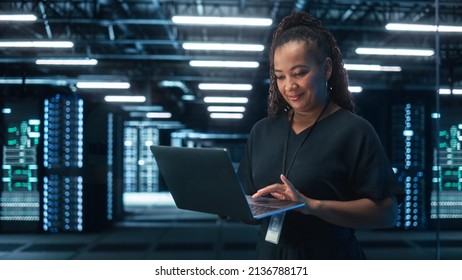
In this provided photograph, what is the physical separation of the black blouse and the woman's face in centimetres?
6

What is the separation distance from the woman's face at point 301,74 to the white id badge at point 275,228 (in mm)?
231

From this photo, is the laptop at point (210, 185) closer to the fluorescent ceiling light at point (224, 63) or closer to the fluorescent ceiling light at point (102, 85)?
the fluorescent ceiling light at point (224, 63)

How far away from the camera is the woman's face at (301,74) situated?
3.07 ft

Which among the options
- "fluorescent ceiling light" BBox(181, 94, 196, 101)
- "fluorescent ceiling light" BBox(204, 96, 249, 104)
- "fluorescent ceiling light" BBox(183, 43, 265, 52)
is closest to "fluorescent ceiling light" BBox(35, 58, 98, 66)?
"fluorescent ceiling light" BBox(183, 43, 265, 52)

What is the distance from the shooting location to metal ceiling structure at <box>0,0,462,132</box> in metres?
7.75

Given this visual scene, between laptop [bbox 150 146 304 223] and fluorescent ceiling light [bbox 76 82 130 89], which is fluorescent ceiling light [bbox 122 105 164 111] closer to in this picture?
fluorescent ceiling light [bbox 76 82 130 89]

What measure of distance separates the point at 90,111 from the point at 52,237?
187 centimetres

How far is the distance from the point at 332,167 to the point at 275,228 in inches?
6.9

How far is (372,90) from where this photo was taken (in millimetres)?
8680

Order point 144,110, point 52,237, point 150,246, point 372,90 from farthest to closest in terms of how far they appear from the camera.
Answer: point 144,110 → point 372,90 → point 52,237 → point 150,246

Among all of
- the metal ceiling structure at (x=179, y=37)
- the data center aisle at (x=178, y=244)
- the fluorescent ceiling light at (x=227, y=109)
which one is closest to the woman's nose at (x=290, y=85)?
the data center aisle at (x=178, y=244)

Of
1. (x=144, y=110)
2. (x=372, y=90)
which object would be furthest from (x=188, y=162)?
(x=144, y=110)

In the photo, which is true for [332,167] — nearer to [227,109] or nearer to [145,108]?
[145,108]

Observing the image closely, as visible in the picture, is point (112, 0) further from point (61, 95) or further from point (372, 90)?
point (372, 90)
